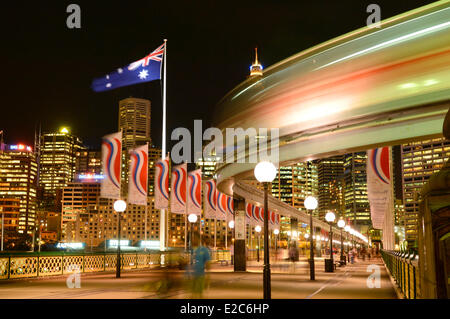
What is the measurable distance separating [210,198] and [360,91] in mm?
24820

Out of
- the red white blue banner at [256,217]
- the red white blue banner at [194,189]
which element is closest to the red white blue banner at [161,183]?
the red white blue banner at [194,189]

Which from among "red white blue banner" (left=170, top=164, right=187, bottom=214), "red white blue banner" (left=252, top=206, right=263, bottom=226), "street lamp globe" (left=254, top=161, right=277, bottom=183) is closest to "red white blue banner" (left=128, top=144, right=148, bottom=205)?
"red white blue banner" (left=170, top=164, right=187, bottom=214)

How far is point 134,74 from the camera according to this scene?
38406mm

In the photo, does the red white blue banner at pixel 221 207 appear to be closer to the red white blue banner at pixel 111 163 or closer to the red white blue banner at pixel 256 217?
the red white blue banner at pixel 256 217

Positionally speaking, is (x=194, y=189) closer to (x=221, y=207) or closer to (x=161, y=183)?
(x=221, y=207)

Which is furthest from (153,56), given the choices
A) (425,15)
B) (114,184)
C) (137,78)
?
(425,15)

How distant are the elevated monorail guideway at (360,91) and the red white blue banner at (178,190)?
18640 mm

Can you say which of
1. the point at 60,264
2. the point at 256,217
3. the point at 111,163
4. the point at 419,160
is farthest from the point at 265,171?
the point at 419,160

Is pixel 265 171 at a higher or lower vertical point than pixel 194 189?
lower

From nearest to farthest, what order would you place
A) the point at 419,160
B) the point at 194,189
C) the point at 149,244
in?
1. the point at 194,189
2. the point at 149,244
3. the point at 419,160

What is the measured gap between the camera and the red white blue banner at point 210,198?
36969 mm
